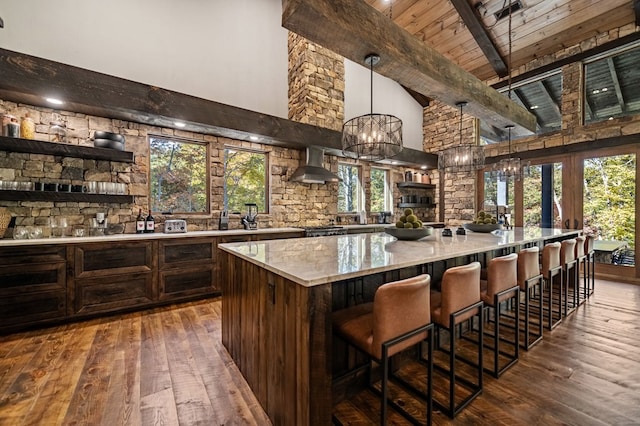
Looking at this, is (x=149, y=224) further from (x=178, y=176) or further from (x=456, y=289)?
(x=456, y=289)

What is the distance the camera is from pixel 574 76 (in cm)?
521

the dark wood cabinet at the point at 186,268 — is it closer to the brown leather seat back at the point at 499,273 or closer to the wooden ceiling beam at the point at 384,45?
the wooden ceiling beam at the point at 384,45

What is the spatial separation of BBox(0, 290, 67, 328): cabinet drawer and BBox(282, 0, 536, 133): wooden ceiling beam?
3.52 m

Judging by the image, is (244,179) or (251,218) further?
(244,179)

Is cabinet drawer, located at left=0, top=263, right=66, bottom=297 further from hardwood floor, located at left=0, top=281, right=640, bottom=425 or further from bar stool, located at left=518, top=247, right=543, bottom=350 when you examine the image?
bar stool, located at left=518, top=247, right=543, bottom=350

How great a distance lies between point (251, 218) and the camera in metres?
4.60

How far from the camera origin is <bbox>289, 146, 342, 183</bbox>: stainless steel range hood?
482 cm

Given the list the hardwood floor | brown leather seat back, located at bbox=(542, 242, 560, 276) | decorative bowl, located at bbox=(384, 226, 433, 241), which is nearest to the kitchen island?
the hardwood floor

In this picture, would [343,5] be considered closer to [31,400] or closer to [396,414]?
[396,414]

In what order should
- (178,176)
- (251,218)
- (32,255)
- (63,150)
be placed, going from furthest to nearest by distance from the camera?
(251,218)
(178,176)
(63,150)
(32,255)

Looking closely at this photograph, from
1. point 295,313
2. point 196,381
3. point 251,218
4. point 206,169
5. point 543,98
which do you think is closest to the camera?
point 295,313

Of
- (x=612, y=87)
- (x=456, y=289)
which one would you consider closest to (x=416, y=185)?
(x=612, y=87)

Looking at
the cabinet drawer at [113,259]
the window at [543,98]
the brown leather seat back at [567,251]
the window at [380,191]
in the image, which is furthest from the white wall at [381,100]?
the cabinet drawer at [113,259]

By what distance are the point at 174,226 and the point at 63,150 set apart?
4.80ft
